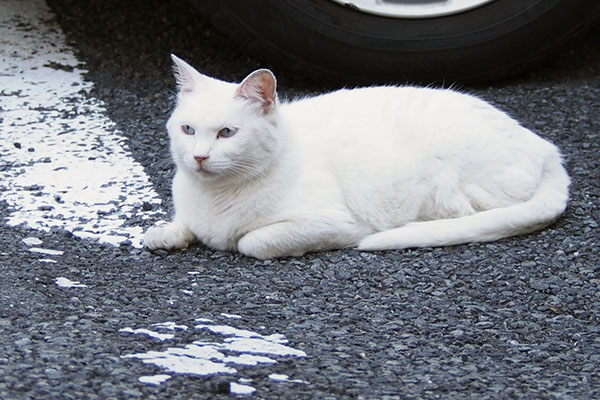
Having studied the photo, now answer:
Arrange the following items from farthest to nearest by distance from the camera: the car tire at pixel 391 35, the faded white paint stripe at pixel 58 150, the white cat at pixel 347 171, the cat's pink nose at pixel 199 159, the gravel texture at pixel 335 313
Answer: the car tire at pixel 391 35 < the faded white paint stripe at pixel 58 150 < the white cat at pixel 347 171 < the cat's pink nose at pixel 199 159 < the gravel texture at pixel 335 313

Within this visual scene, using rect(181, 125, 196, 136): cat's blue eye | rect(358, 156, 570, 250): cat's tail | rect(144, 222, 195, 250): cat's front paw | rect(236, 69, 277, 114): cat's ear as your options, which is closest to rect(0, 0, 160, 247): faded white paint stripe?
rect(144, 222, 195, 250): cat's front paw

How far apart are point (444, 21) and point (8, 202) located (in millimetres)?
2333

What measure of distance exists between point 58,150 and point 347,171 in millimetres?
1503

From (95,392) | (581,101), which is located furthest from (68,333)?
(581,101)

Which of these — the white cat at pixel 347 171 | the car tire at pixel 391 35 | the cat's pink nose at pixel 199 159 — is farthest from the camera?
the car tire at pixel 391 35

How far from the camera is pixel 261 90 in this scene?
3.78 metres

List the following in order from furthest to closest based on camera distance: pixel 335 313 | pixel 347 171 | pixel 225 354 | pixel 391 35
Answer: pixel 391 35 < pixel 347 171 < pixel 335 313 < pixel 225 354

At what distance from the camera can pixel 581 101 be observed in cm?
527

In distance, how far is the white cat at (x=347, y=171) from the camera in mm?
3775

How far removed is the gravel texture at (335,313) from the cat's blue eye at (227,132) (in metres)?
0.46

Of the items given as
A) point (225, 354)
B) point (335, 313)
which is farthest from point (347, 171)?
point (225, 354)

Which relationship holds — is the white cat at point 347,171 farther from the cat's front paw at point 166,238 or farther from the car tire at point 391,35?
the car tire at point 391,35

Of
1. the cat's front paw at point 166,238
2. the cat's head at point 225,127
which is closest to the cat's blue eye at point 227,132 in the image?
the cat's head at point 225,127

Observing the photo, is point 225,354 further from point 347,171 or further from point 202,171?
point 347,171
